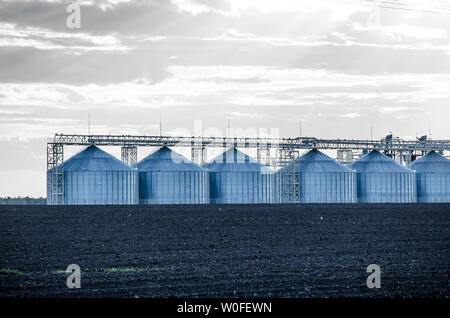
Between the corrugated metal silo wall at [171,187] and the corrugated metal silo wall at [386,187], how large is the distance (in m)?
23.0

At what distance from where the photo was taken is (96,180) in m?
86.3

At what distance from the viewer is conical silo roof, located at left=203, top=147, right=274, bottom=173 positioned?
95.8 meters

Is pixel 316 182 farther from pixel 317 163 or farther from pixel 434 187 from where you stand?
pixel 434 187

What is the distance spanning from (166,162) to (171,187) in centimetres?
306

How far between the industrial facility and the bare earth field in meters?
37.3

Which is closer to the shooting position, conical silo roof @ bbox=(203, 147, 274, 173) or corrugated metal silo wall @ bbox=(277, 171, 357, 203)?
conical silo roof @ bbox=(203, 147, 274, 173)

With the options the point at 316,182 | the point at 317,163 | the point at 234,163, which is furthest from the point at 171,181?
the point at 317,163

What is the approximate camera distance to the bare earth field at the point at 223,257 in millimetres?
21562
